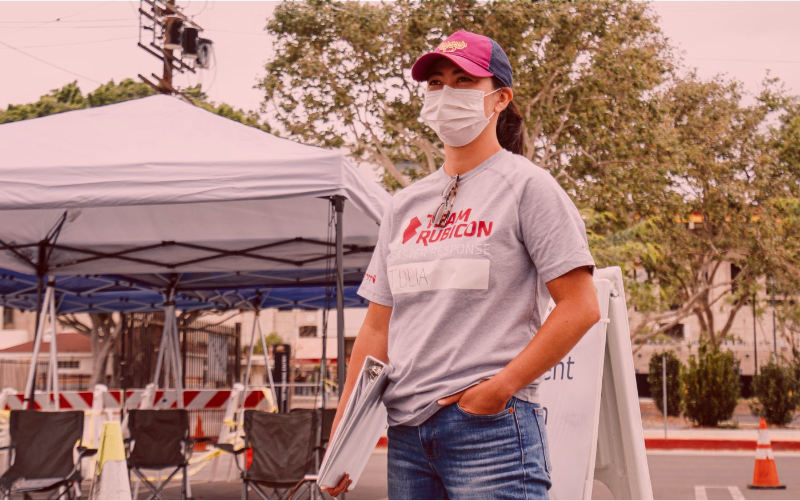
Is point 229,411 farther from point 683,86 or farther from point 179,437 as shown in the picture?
point 683,86

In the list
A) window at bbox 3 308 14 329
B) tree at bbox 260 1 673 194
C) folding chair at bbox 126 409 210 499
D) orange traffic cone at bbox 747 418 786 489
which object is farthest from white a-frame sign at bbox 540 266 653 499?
window at bbox 3 308 14 329

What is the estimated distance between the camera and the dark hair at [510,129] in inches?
Result: 107

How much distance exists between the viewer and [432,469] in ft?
7.16

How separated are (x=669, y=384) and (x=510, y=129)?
89.5ft

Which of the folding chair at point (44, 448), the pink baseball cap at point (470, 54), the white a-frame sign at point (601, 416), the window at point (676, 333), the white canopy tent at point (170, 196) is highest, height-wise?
the window at point (676, 333)

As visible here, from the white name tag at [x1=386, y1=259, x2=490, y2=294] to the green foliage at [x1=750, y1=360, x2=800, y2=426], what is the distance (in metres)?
22.9

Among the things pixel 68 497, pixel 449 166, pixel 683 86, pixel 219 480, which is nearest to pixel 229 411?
pixel 219 480

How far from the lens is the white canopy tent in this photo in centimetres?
644

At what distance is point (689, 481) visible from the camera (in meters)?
12.0

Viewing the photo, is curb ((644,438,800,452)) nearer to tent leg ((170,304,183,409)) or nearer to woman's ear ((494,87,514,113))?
tent leg ((170,304,183,409))

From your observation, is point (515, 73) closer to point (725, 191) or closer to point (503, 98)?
point (725, 191)

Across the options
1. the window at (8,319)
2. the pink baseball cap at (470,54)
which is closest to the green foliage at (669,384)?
the pink baseball cap at (470,54)

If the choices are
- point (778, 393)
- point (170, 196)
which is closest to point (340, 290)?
point (170, 196)

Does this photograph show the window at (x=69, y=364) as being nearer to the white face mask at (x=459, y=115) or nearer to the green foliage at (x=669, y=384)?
the green foliage at (x=669, y=384)
